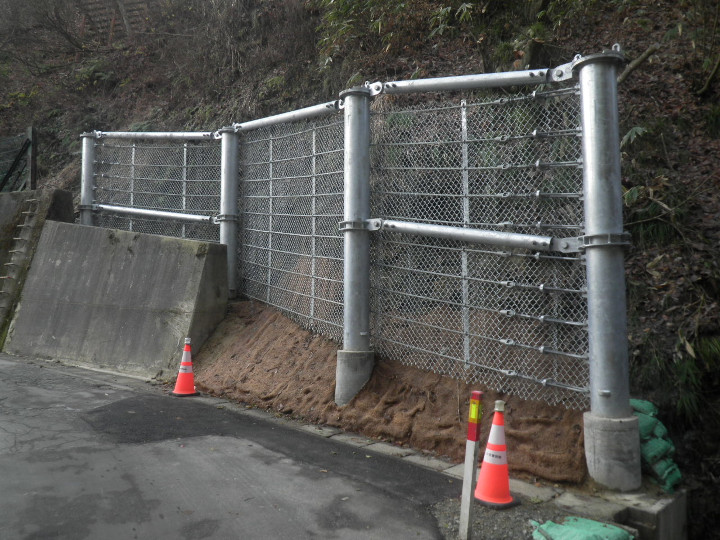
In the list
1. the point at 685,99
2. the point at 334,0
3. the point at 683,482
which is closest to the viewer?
the point at 683,482

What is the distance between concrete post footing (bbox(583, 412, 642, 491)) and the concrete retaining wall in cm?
501

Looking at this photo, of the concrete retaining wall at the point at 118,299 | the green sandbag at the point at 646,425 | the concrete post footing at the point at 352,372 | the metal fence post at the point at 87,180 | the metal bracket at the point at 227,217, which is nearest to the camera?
the green sandbag at the point at 646,425

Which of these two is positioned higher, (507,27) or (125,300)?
(507,27)

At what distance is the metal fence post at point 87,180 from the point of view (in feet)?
31.1

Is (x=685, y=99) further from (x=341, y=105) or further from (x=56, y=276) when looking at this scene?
(x=56, y=276)

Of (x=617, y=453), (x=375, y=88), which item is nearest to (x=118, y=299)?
(x=375, y=88)

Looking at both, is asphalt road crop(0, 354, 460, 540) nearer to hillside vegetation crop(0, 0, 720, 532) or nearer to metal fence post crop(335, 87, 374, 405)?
metal fence post crop(335, 87, 374, 405)

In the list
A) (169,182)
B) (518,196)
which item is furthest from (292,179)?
(518,196)

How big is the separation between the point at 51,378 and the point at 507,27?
25.6 feet

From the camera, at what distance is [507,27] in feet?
28.0

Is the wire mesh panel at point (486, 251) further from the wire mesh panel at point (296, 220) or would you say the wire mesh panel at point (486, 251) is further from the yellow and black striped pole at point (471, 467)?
the yellow and black striped pole at point (471, 467)

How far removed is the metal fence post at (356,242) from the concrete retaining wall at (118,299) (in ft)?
8.47

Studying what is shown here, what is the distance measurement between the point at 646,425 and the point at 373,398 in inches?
90.3

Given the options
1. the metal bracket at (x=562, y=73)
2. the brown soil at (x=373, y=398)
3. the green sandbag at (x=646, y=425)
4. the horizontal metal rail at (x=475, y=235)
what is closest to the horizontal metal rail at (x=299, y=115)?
the horizontal metal rail at (x=475, y=235)
